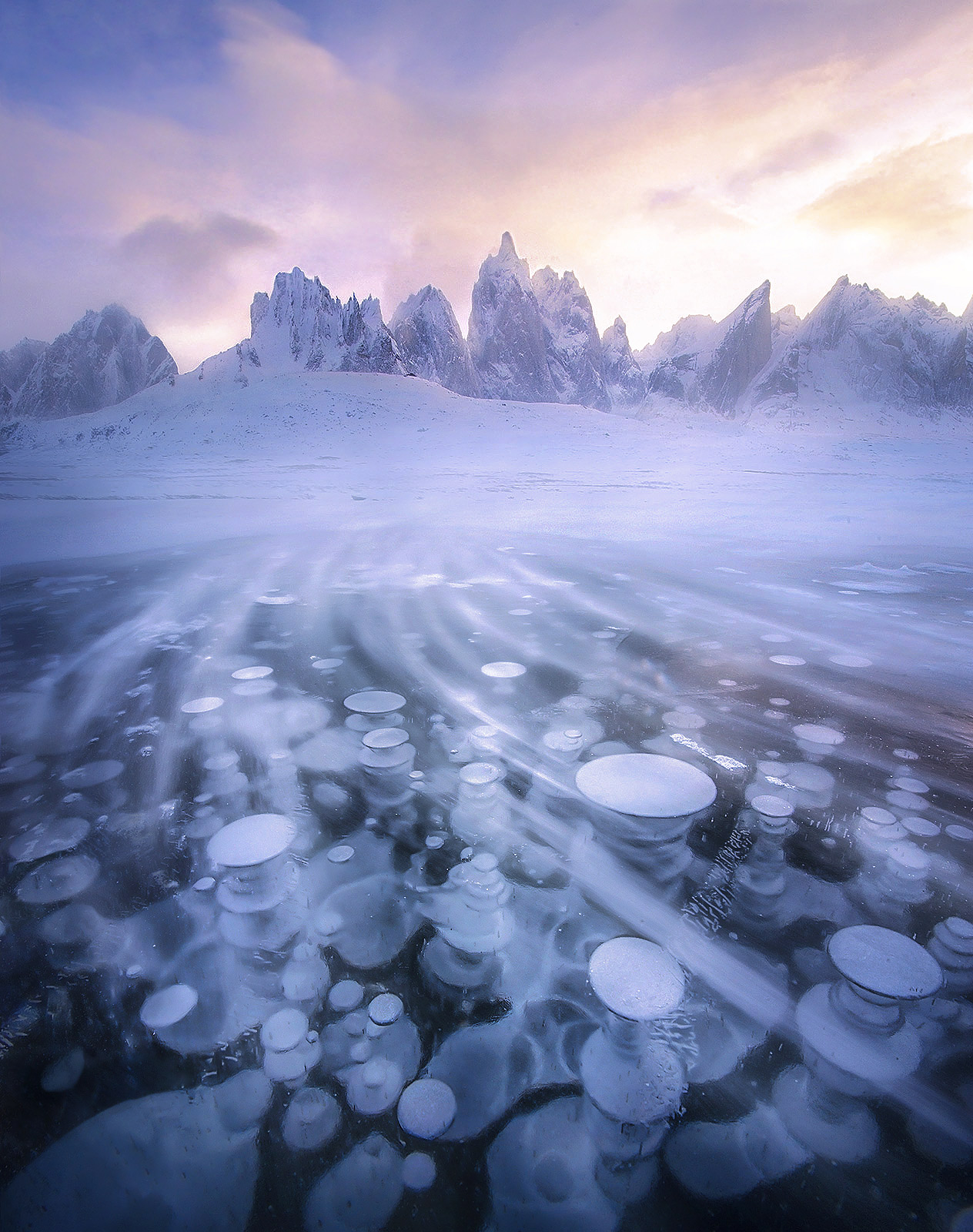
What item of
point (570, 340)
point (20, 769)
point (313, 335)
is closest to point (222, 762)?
point (20, 769)

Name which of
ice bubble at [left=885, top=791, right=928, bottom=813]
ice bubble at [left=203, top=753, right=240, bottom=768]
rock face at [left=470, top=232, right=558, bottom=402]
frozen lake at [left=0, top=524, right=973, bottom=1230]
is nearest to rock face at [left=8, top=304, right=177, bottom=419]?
rock face at [left=470, top=232, right=558, bottom=402]

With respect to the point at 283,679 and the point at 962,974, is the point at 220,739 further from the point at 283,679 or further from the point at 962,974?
the point at 962,974

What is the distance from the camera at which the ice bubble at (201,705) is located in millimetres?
3169

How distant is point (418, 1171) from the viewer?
123 cm

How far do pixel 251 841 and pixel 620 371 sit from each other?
10723cm

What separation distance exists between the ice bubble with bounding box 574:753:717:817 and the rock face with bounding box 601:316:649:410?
318 ft

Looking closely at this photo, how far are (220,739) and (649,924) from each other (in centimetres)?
228

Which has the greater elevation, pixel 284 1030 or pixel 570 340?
pixel 570 340

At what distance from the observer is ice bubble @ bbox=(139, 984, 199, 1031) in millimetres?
1520

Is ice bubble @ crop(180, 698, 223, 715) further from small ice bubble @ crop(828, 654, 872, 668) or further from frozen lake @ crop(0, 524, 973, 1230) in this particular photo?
small ice bubble @ crop(828, 654, 872, 668)

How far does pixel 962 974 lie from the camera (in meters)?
1.62

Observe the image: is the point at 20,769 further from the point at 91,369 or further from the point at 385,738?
the point at 91,369

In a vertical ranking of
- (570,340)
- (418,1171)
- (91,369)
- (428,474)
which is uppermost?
(570,340)

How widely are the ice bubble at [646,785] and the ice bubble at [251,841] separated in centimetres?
123
